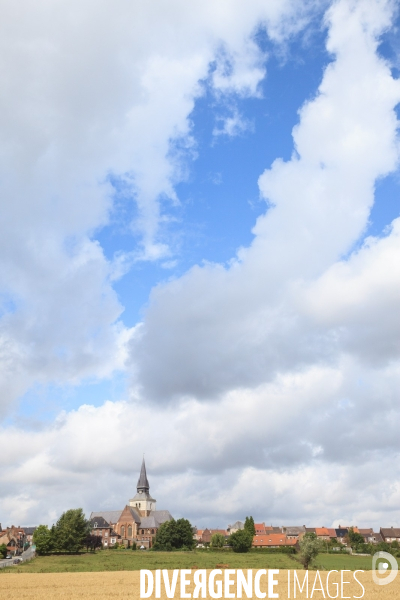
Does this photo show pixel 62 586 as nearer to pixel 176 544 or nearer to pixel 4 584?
pixel 4 584

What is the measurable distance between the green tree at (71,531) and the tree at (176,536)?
23.5 meters

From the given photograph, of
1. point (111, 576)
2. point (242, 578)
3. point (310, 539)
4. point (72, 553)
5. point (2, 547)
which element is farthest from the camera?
point (72, 553)

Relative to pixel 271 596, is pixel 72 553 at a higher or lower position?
lower

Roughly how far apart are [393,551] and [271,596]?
134343 millimetres

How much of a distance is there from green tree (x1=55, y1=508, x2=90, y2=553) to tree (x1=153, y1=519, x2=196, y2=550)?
23450 mm

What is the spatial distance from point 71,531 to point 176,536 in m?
32.2

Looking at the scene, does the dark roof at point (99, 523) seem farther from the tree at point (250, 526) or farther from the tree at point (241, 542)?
the tree at point (241, 542)

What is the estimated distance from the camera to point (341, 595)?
4522cm

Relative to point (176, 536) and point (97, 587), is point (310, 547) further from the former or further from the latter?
point (176, 536)

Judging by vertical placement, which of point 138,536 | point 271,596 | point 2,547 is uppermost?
point 271,596

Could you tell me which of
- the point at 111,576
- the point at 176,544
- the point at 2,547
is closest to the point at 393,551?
the point at 176,544

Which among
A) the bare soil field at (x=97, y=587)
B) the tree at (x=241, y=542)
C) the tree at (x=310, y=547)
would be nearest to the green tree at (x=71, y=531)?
the tree at (x=241, y=542)

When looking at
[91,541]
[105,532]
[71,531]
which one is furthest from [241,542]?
[105,532]

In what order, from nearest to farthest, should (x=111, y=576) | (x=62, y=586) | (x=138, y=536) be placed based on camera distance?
(x=62, y=586)
(x=111, y=576)
(x=138, y=536)
